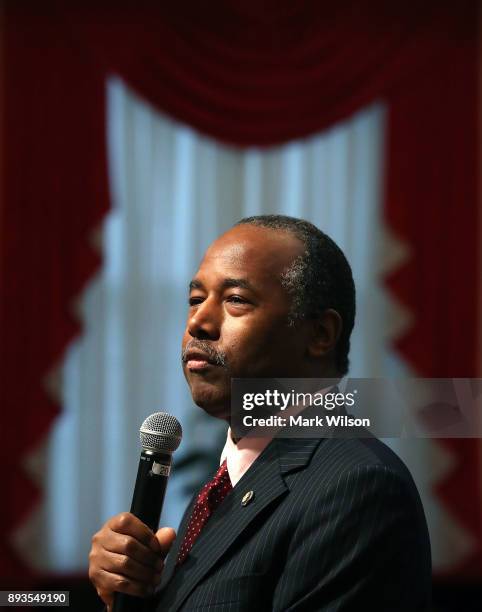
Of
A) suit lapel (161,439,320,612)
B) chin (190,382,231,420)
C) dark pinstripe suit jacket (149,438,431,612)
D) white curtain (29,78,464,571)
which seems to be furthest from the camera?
white curtain (29,78,464,571)

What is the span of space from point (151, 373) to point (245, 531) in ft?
9.85

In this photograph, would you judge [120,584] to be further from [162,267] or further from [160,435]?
[162,267]

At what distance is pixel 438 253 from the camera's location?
417cm

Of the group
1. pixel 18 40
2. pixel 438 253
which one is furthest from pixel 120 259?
pixel 438 253

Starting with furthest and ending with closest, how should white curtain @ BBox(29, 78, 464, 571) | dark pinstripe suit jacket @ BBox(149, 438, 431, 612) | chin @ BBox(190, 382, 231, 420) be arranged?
white curtain @ BBox(29, 78, 464, 571) < chin @ BBox(190, 382, 231, 420) < dark pinstripe suit jacket @ BBox(149, 438, 431, 612)

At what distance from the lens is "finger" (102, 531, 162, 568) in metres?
1.17

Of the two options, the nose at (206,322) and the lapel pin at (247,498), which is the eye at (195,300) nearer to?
the nose at (206,322)

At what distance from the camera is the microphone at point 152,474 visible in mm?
1184

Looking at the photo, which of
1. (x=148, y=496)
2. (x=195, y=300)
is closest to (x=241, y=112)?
(x=195, y=300)

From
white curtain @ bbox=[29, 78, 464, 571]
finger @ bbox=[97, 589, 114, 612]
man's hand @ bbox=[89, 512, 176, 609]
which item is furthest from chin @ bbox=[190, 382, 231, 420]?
white curtain @ bbox=[29, 78, 464, 571]

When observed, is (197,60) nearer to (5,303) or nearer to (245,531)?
(5,303)

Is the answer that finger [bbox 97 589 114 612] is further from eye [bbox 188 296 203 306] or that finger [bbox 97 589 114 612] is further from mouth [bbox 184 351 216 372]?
eye [bbox 188 296 203 306]

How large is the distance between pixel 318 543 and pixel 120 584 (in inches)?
12.2

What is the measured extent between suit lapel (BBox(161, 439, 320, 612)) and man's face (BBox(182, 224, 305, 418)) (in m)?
0.11
